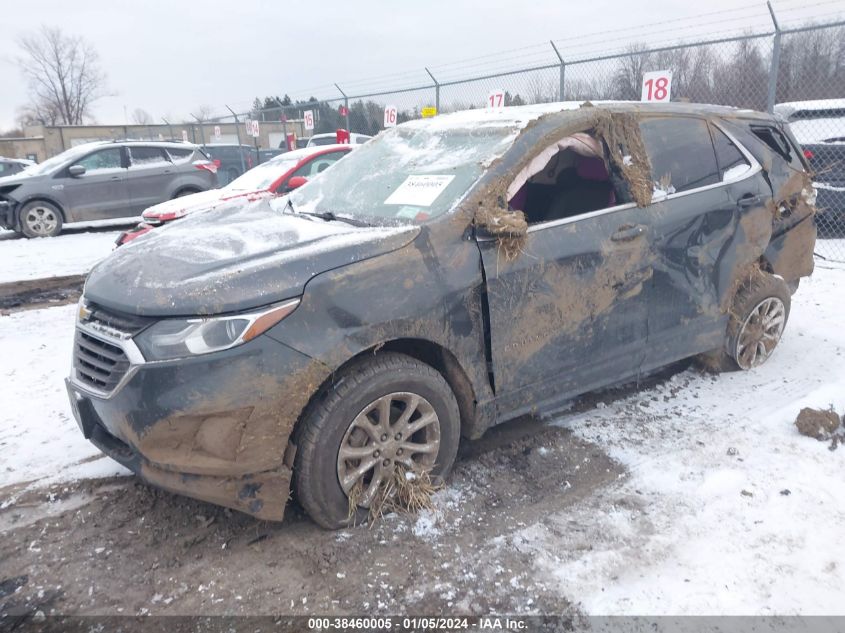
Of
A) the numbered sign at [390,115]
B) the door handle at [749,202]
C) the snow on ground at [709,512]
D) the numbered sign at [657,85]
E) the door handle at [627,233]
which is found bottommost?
the snow on ground at [709,512]

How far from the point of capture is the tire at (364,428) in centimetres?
273

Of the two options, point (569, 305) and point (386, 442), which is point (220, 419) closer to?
point (386, 442)

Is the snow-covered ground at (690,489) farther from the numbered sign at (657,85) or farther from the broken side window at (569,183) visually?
the numbered sign at (657,85)

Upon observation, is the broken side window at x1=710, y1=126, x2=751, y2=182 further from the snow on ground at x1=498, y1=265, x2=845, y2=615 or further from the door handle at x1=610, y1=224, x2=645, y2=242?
the snow on ground at x1=498, y1=265, x2=845, y2=615

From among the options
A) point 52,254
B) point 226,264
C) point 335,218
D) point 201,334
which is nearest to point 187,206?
point 52,254

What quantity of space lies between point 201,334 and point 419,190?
1.44 m

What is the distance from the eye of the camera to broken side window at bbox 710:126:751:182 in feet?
13.6

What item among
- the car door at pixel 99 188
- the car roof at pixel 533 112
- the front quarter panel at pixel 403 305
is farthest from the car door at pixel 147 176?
the front quarter panel at pixel 403 305

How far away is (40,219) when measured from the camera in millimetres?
11734

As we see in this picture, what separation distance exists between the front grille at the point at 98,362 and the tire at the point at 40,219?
10.4m

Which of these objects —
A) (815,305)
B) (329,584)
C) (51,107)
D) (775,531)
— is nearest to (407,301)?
(329,584)

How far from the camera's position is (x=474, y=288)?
305 centimetres

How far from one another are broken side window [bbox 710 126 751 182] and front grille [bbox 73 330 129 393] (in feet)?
12.2

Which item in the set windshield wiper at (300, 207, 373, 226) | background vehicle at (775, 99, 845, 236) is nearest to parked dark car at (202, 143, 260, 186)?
background vehicle at (775, 99, 845, 236)
